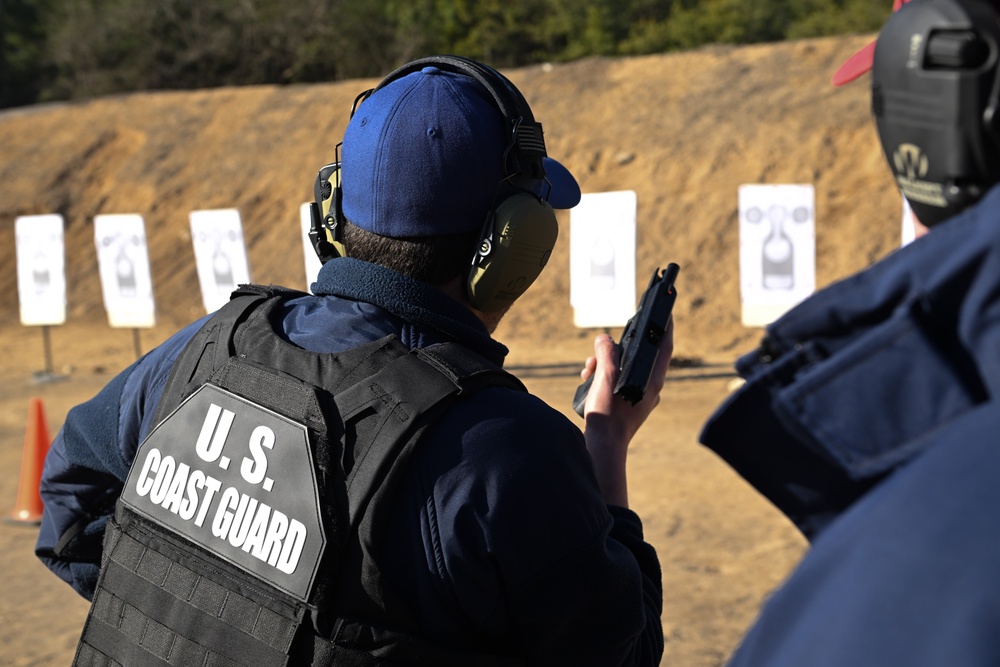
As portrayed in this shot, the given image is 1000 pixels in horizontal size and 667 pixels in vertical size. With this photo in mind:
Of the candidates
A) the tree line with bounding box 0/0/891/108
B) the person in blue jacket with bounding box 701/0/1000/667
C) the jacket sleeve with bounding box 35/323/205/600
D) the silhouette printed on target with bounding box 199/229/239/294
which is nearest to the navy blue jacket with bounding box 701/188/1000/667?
the person in blue jacket with bounding box 701/0/1000/667

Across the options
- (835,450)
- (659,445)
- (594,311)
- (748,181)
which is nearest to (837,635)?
(835,450)

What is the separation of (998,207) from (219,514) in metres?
1.06

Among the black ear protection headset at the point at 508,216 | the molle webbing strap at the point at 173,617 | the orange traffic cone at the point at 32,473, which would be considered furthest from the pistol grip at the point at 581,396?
the orange traffic cone at the point at 32,473

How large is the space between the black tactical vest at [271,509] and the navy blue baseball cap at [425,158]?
0.73ft

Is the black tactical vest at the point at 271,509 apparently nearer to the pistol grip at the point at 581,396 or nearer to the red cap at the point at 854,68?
the pistol grip at the point at 581,396

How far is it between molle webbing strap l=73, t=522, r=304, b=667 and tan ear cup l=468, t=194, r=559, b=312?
21.6 inches

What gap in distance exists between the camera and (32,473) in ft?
18.0

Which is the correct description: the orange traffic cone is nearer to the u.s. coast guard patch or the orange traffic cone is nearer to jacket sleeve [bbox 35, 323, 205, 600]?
jacket sleeve [bbox 35, 323, 205, 600]

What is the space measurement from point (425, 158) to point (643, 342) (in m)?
0.49

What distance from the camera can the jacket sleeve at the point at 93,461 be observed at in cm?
167

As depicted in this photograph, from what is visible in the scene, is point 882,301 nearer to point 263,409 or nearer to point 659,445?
point 263,409

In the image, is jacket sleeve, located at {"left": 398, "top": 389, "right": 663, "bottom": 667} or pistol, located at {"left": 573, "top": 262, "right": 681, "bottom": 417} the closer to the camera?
jacket sleeve, located at {"left": 398, "top": 389, "right": 663, "bottom": 667}

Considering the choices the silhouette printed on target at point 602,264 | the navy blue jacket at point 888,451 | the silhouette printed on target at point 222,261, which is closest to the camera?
the navy blue jacket at point 888,451

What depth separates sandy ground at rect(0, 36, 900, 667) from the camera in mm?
4656
